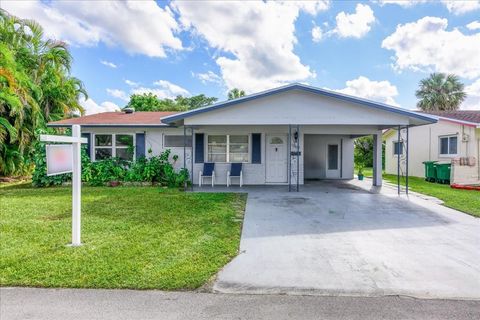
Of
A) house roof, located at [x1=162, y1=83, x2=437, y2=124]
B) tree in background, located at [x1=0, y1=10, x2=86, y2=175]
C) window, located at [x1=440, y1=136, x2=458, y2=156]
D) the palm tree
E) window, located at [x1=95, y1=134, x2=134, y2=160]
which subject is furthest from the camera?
the palm tree

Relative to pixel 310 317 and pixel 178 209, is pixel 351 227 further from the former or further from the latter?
pixel 178 209

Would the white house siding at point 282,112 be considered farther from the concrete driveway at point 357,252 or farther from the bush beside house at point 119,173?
the concrete driveway at point 357,252

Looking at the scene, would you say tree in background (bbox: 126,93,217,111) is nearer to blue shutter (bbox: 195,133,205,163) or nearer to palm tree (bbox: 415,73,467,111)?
blue shutter (bbox: 195,133,205,163)

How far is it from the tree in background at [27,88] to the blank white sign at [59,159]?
8.18 m

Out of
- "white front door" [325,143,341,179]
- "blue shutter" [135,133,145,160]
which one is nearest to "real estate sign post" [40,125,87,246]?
"blue shutter" [135,133,145,160]

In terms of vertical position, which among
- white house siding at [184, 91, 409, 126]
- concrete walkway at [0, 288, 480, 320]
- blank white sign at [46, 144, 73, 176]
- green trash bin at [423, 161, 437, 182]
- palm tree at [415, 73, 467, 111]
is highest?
palm tree at [415, 73, 467, 111]

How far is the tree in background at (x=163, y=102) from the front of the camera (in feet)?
102

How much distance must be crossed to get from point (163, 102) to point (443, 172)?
2935 cm

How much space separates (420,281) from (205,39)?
718 inches

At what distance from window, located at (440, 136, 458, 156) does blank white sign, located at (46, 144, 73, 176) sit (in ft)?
53.4

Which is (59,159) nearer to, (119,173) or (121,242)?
(121,242)

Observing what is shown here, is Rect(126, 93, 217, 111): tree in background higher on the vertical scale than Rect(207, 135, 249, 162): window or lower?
higher

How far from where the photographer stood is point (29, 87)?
1350cm

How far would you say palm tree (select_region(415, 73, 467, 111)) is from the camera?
2517 cm
